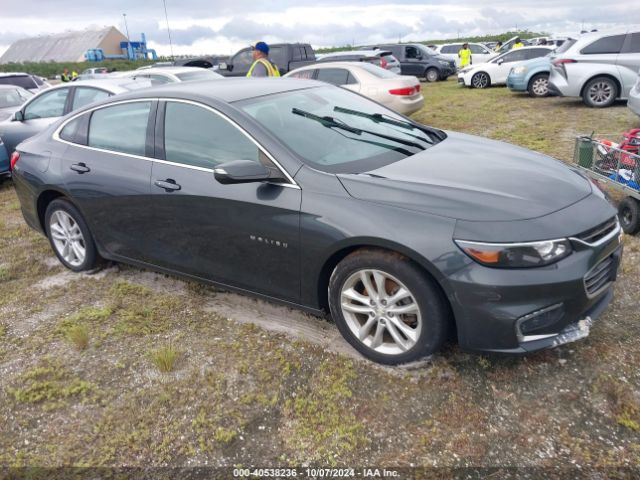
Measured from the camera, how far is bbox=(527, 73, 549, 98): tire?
558 inches

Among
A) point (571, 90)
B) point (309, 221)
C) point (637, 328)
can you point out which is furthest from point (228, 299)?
point (571, 90)

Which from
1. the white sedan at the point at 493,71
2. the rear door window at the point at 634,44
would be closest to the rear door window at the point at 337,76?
the rear door window at the point at 634,44

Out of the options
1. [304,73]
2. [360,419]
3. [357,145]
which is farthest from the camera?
[304,73]

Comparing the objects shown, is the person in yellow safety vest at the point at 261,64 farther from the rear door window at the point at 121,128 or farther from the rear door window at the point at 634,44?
the rear door window at the point at 634,44

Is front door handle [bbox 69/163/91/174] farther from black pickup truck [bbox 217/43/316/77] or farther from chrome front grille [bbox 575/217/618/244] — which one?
black pickup truck [bbox 217/43/316/77]

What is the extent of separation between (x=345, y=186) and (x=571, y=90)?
10.6 meters

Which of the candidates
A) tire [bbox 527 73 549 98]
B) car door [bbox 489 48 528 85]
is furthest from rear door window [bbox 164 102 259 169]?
car door [bbox 489 48 528 85]

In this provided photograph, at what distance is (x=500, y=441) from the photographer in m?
2.49

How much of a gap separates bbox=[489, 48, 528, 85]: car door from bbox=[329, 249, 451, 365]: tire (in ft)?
54.4

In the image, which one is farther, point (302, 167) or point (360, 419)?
point (302, 167)

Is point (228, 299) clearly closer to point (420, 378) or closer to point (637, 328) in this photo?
point (420, 378)

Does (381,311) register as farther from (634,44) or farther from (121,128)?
(634,44)

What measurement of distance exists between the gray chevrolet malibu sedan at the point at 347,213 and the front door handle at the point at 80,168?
0.04 feet

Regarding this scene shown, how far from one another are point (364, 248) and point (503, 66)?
1671cm
